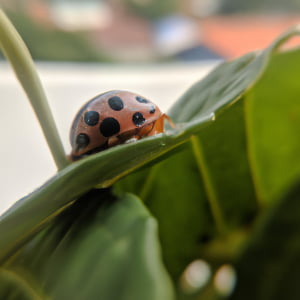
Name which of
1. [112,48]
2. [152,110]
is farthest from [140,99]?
[112,48]

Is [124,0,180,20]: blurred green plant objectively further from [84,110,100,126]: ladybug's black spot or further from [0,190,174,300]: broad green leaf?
[0,190,174,300]: broad green leaf

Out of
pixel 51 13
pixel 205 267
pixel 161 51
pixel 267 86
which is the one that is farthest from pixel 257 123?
pixel 51 13

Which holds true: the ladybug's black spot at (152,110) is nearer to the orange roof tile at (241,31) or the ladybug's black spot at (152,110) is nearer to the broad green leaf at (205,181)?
the broad green leaf at (205,181)

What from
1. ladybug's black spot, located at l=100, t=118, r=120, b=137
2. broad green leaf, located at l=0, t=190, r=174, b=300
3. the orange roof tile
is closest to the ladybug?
ladybug's black spot, located at l=100, t=118, r=120, b=137

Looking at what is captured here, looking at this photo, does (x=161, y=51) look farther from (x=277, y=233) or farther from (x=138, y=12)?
(x=277, y=233)

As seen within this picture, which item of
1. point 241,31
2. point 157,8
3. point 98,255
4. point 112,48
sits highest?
point 98,255

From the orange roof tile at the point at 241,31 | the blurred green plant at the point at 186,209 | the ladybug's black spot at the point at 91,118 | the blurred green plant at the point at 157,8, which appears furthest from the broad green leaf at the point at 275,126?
the blurred green plant at the point at 157,8

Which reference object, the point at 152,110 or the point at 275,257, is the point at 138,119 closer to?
the point at 152,110
